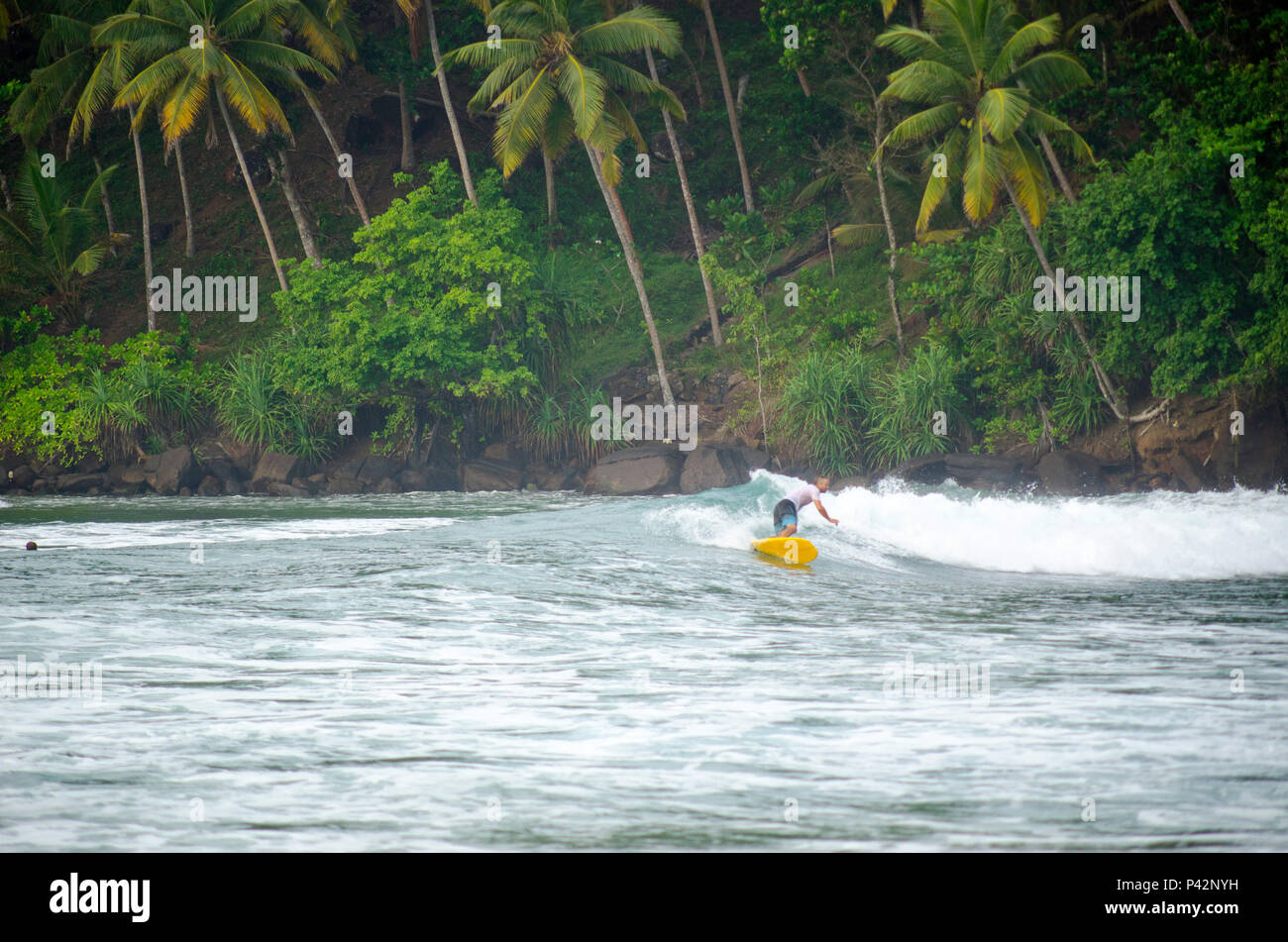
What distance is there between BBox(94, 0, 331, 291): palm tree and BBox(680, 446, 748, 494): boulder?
Answer: 46.0 feet

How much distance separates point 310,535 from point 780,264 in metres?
19.0

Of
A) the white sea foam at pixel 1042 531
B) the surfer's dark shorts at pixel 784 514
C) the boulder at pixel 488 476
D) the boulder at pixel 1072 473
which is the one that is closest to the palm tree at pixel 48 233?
the boulder at pixel 488 476

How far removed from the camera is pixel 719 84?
41.9 m

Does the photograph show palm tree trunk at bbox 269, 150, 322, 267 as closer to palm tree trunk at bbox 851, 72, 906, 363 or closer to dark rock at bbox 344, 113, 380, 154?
dark rock at bbox 344, 113, 380, 154

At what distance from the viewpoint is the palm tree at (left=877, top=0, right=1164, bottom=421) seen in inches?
961

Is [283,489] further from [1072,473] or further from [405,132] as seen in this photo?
[1072,473]

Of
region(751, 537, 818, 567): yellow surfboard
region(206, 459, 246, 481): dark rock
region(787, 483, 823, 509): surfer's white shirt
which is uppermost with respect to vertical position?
region(206, 459, 246, 481): dark rock

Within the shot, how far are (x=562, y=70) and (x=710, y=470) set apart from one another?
10015 millimetres

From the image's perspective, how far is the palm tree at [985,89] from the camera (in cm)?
2441

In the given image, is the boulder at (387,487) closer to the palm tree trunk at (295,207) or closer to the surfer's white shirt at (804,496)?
the palm tree trunk at (295,207)

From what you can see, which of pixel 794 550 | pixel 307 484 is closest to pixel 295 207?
pixel 307 484

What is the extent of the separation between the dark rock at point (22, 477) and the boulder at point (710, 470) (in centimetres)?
1722

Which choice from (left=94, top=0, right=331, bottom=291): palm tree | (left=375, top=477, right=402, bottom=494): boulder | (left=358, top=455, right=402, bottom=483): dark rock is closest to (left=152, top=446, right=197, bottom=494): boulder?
(left=358, top=455, right=402, bottom=483): dark rock
